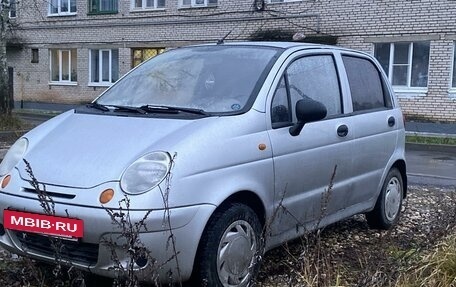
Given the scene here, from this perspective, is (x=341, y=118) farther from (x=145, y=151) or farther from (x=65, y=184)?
(x=65, y=184)

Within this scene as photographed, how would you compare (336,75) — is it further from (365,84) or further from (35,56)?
(35,56)

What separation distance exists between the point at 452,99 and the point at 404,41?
88.7 inches

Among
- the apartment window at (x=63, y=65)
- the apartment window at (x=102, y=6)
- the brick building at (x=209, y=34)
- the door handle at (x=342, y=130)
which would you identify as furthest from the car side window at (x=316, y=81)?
the apartment window at (x=63, y=65)

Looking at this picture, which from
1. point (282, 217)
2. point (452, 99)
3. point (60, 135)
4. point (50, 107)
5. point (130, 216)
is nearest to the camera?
point (130, 216)

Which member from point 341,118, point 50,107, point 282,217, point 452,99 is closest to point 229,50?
point 341,118

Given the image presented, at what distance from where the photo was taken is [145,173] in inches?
137

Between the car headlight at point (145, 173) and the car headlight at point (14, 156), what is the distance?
2.93 ft

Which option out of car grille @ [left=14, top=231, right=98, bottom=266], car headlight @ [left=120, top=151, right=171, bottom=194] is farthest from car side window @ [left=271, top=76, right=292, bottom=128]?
car grille @ [left=14, top=231, right=98, bottom=266]

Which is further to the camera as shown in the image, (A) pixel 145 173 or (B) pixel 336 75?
(B) pixel 336 75

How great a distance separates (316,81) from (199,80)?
102cm

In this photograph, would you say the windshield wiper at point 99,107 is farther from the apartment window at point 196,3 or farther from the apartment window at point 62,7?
the apartment window at point 62,7

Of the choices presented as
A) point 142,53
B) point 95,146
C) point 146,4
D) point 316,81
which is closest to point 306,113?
point 316,81

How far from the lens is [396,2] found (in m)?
18.1

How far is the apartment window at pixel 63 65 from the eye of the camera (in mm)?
26217
